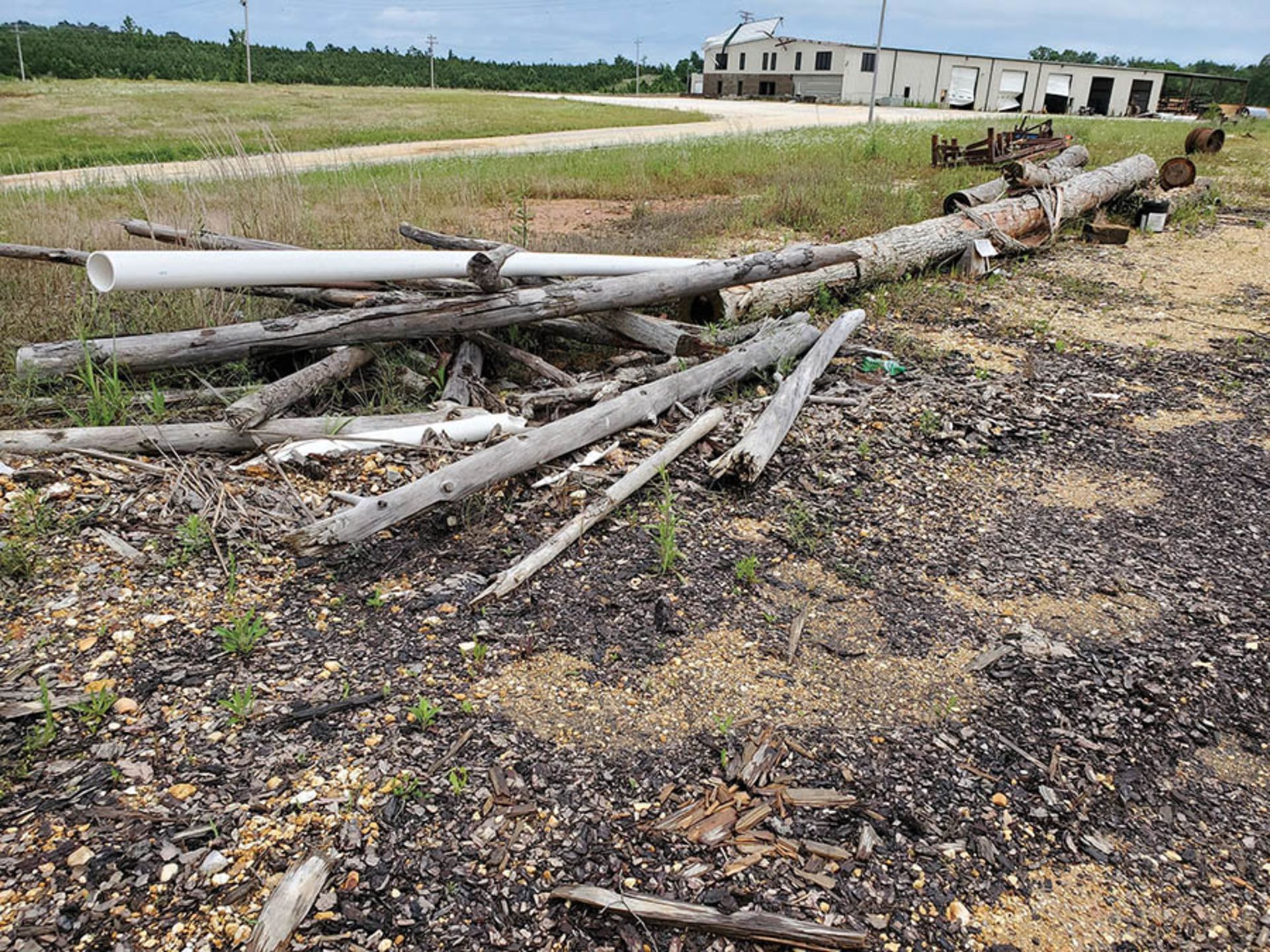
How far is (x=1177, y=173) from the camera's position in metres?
13.9

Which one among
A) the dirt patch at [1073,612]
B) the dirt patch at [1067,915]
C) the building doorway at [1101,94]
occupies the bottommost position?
the dirt patch at [1067,915]

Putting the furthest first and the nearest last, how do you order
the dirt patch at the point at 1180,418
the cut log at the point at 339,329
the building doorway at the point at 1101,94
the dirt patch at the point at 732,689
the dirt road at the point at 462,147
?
1. the building doorway at the point at 1101,94
2. the dirt road at the point at 462,147
3. the dirt patch at the point at 1180,418
4. the cut log at the point at 339,329
5. the dirt patch at the point at 732,689

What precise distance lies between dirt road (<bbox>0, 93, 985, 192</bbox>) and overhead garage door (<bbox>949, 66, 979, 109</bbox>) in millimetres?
11300

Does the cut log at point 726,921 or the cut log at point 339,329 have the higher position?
the cut log at point 339,329

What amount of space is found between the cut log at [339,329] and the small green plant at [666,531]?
1532 millimetres

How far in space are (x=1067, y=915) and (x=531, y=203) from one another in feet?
39.0

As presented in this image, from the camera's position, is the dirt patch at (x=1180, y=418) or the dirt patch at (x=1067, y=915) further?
the dirt patch at (x=1180, y=418)

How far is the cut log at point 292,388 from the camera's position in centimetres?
420

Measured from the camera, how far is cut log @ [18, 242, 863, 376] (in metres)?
4.50

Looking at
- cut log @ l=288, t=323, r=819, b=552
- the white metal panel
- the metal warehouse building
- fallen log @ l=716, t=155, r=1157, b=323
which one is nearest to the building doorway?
the metal warehouse building

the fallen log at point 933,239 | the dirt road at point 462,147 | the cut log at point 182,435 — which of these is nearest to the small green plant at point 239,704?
the cut log at point 182,435

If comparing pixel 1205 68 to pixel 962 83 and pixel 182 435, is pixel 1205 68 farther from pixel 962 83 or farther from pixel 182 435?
pixel 182 435

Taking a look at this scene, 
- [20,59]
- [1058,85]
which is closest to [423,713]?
[20,59]

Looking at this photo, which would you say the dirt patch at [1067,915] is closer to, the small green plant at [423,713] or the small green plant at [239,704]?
the small green plant at [423,713]
